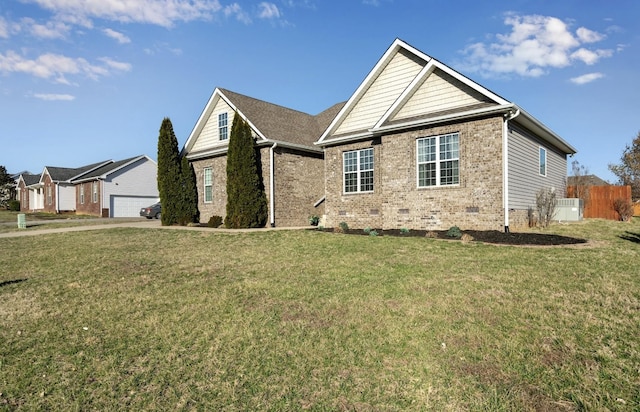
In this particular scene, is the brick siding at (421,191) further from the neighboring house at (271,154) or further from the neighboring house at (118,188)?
the neighboring house at (118,188)

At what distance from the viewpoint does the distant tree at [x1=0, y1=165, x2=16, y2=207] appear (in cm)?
5241

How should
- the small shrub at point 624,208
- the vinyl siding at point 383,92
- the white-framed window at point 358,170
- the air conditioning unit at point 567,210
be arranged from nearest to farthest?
1. the vinyl siding at point 383,92
2. the white-framed window at point 358,170
3. the air conditioning unit at point 567,210
4. the small shrub at point 624,208

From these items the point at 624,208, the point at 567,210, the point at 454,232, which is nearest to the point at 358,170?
the point at 454,232

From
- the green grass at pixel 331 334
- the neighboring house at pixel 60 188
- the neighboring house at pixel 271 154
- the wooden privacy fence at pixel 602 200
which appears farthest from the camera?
the neighboring house at pixel 60 188

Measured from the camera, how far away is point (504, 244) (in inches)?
404

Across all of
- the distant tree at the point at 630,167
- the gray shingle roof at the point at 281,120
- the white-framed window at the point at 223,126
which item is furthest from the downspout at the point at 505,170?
the distant tree at the point at 630,167

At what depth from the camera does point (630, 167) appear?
1451 inches

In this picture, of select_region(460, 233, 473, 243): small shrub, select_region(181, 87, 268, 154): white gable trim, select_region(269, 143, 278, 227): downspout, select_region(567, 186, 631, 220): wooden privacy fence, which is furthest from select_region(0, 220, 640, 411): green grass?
select_region(567, 186, 631, 220): wooden privacy fence

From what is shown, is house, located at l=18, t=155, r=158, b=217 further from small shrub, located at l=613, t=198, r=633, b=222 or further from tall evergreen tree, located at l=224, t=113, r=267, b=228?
small shrub, located at l=613, t=198, r=633, b=222

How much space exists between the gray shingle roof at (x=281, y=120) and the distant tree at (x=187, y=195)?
5093 mm

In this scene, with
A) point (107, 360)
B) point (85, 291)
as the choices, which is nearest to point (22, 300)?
point (85, 291)

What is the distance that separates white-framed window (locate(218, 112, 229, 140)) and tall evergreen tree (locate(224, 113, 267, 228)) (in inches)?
119

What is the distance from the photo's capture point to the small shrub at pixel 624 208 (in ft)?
64.0

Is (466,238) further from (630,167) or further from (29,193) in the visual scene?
(29,193)
